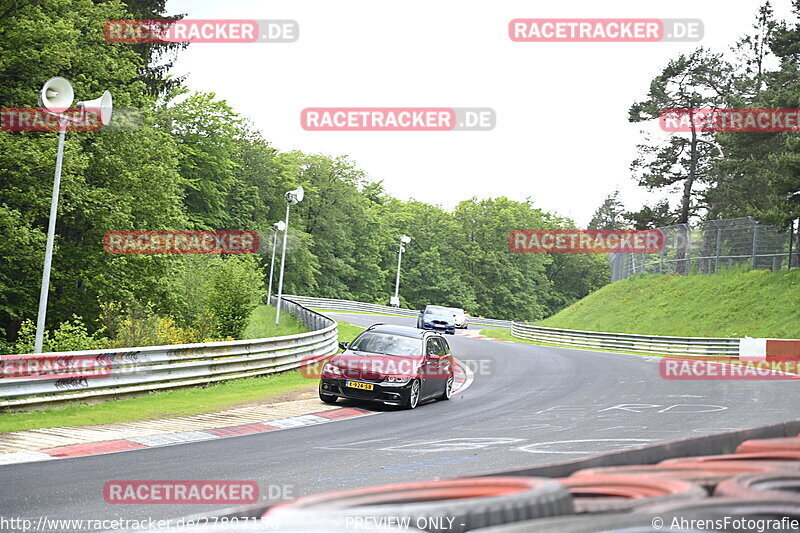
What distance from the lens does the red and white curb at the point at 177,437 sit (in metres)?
9.66

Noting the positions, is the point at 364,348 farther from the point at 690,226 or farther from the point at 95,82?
the point at 690,226

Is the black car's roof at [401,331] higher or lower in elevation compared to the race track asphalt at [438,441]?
higher

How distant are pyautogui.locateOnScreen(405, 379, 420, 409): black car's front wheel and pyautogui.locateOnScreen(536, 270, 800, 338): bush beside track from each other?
84.6 ft

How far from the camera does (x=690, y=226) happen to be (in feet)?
163

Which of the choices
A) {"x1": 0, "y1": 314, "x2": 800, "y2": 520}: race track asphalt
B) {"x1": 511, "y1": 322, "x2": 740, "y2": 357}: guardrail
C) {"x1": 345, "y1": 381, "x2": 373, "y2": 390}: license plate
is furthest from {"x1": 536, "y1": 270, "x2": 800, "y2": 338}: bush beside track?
{"x1": 345, "y1": 381, "x2": 373, "y2": 390}: license plate

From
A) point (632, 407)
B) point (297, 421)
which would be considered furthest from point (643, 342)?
point (297, 421)

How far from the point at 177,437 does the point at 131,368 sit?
3919 millimetres

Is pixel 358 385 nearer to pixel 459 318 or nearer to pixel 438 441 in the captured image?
pixel 438 441

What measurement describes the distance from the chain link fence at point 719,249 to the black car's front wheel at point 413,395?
31.5 meters

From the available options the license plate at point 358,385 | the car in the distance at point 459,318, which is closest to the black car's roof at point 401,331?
the license plate at point 358,385

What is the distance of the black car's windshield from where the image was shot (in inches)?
683

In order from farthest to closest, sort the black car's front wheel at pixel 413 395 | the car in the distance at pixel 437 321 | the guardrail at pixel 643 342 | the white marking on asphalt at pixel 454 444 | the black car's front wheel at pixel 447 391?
the car in the distance at pixel 437 321 < the guardrail at pixel 643 342 < the black car's front wheel at pixel 447 391 < the black car's front wheel at pixel 413 395 < the white marking on asphalt at pixel 454 444

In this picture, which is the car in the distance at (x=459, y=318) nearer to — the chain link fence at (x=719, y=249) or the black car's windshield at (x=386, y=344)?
the chain link fence at (x=719, y=249)

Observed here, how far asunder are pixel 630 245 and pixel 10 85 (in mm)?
45284
